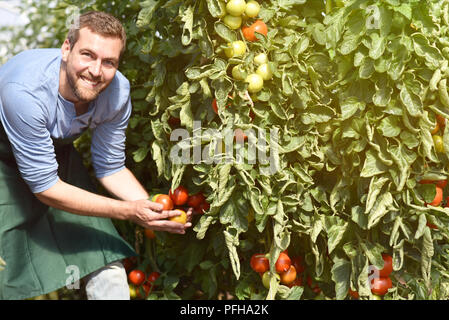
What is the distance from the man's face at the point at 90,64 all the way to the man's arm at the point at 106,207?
0.97ft

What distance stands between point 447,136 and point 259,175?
1.70 ft

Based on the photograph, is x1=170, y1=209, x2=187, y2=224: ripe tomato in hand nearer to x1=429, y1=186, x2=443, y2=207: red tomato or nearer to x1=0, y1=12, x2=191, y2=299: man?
x1=0, y1=12, x2=191, y2=299: man

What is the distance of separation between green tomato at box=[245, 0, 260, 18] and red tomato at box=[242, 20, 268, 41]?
3cm

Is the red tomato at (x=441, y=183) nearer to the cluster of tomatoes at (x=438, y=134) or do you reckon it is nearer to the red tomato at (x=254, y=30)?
the cluster of tomatoes at (x=438, y=134)

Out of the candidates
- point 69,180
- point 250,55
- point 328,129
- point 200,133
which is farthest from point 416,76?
point 69,180

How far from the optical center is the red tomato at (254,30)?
1.45m

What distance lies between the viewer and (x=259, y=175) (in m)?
1.46

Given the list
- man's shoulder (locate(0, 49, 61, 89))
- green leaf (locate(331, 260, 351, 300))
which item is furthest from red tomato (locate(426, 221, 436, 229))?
man's shoulder (locate(0, 49, 61, 89))

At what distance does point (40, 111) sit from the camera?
154 centimetres

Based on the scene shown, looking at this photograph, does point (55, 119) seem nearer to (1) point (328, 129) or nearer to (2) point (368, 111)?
(1) point (328, 129)

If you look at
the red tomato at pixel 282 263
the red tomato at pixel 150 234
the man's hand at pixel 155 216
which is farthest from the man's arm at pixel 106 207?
the red tomato at pixel 282 263

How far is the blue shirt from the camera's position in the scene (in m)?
1.53

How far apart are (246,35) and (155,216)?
0.61 meters

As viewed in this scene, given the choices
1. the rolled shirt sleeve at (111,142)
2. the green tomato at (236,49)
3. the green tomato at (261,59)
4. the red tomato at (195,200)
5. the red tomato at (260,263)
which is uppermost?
the green tomato at (236,49)
